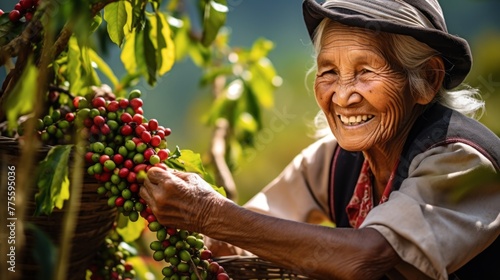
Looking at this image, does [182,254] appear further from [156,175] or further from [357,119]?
[357,119]

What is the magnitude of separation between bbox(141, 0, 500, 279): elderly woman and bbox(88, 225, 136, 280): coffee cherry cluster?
0.62 meters

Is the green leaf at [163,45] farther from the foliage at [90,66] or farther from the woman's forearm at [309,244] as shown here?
the woman's forearm at [309,244]

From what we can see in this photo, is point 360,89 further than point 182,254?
Yes

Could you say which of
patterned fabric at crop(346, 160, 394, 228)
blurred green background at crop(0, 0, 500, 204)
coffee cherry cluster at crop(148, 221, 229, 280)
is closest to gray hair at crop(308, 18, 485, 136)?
patterned fabric at crop(346, 160, 394, 228)

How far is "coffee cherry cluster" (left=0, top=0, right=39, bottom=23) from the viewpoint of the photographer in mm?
2188

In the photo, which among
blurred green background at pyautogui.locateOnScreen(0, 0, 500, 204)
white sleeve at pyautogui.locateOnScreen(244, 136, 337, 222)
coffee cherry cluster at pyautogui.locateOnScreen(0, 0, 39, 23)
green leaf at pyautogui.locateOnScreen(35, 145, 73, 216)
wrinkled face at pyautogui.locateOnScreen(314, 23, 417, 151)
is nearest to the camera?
green leaf at pyautogui.locateOnScreen(35, 145, 73, 216)

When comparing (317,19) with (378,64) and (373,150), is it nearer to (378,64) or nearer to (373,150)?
(378,64)

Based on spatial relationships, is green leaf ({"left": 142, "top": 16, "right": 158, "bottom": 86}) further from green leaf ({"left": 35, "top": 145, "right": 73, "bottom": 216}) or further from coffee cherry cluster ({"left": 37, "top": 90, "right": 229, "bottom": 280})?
green leaf ({"left": 35, "top": 145, "right": 73, "bottom": 216})

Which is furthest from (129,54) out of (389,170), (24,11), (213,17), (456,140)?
(456,140)

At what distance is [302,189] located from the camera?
297cm

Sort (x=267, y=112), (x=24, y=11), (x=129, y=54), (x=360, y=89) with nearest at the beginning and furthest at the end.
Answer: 1. (x=24, y=11)
2. (x=360, y=89)
3. (x=129, y=54)
4. (x=267, y=112)

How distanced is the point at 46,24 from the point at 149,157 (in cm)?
49

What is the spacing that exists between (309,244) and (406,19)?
2.65ft

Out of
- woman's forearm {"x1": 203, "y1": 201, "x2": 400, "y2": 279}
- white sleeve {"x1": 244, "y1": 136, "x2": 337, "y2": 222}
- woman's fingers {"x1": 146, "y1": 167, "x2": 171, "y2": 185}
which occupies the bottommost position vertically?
white sleeve {"x1": 244, "y1": 136, "x2": 337, "y2": 222}
